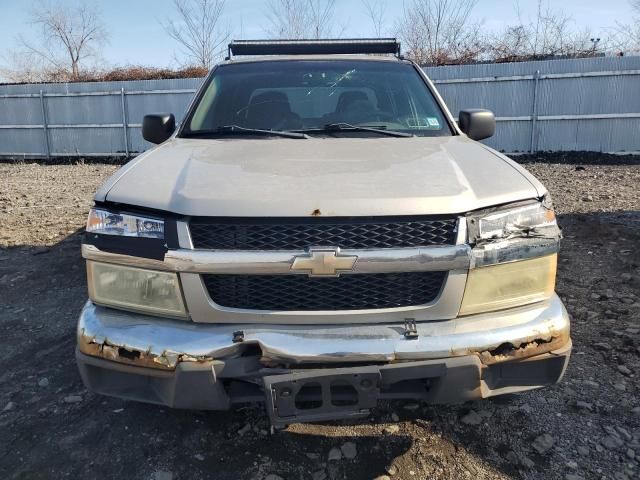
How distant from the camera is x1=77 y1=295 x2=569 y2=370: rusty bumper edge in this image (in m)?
2.01

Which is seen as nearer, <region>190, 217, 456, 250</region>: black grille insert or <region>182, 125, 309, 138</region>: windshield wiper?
<region>190, 217, 456, 250</region>: black grille insert

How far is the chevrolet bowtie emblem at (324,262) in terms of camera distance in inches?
79.1

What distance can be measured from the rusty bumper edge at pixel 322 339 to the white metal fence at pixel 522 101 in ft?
38.5

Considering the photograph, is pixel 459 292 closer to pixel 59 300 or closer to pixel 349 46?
pixel 349 46

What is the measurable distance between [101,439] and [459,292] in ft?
6.20

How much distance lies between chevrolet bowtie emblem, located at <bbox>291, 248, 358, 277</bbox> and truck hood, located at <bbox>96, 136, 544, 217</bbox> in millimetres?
151

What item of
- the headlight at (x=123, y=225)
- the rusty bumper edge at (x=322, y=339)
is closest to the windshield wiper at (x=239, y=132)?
the headlight at (x=123, y=225)

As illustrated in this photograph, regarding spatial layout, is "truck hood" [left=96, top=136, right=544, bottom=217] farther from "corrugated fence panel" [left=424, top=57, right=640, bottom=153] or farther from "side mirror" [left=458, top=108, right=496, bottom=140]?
"corrugated fence panel" [left=424, top=57, right=640, bottom=153]

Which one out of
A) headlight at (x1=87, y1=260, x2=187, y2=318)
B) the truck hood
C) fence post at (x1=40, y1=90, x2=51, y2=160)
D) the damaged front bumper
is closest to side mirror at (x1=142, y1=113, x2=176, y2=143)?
the truck hood

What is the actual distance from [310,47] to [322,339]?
115 inches

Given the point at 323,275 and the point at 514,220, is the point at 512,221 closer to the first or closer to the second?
the point at 514,220

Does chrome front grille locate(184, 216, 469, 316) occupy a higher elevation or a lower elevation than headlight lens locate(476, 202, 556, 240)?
lower

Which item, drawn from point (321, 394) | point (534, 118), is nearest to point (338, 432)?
point (321, 394)

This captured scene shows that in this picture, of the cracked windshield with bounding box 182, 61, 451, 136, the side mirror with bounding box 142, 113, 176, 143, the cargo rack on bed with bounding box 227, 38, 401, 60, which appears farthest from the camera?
the cargo rack on bed with bounding box 227, 38, 401, 60
